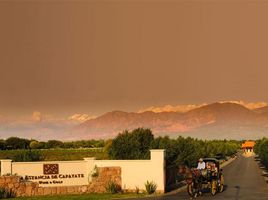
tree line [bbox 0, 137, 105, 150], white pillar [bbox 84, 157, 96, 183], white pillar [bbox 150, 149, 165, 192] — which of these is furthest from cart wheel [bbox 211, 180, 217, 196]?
tree line [bbox 0, 137, 105, 150]

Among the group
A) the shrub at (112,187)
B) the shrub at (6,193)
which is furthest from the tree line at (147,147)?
the shrub at (6,193)

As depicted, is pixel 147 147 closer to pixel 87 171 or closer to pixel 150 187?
pixel 87 171

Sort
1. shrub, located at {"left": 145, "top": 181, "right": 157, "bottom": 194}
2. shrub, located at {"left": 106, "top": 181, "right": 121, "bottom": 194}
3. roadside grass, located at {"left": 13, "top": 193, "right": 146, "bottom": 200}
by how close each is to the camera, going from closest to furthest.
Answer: roadside grass, located at {"left": 13, "top": 193, "right": 146, "bottom": 200}
shrub, located at {"left": 145, "top": 181, "right": 157, "bottom": 194}
shrub, located at {"left": 106, "top": 181, "right": 121, "bottom": 194}

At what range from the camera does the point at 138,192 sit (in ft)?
116

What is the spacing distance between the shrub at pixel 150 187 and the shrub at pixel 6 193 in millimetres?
8275

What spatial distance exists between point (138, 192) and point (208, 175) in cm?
457

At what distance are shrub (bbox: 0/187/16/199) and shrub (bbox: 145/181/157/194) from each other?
8.27 metres

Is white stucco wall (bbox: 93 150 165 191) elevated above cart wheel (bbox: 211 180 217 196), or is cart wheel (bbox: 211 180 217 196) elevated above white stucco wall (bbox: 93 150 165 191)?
white stucco wall (bbox: 93 150 165 191)

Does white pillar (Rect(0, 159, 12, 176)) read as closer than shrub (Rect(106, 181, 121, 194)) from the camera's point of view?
No

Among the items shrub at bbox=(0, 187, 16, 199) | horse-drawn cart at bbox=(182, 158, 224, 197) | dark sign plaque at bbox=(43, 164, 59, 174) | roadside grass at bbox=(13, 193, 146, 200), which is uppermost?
dark sign plaque at bbox=(43, 164, 59, 174)

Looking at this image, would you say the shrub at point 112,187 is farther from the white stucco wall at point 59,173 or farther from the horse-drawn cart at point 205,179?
the horse-drawn cart at point 205,179

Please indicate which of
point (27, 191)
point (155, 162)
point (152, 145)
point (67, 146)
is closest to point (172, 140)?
point (152, 145)

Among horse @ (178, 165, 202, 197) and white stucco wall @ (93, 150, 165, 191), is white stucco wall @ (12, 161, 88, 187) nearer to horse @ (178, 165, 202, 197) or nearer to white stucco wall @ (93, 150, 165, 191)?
white stucco wall @ (93, 150, 165, 191)

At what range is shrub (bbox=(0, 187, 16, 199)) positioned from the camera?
116ft
